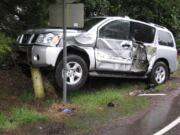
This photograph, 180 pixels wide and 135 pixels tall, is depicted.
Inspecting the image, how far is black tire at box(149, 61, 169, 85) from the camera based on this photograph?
576 inches

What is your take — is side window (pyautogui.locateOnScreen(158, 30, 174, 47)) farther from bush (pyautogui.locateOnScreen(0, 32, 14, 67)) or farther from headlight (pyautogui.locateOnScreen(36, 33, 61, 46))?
bush (pyautogui.locateOnScreen(0, 32, 14, 67))

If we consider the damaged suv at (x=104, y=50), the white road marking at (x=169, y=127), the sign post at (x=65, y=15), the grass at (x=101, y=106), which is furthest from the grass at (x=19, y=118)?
the white road marking at (x=169, y=127)

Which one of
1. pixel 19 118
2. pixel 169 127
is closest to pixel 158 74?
pixel 169 127

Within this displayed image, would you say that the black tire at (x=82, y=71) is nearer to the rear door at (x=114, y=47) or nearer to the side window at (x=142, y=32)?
the rear door at (x=114, y=47)

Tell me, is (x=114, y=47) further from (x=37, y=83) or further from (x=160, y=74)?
(x=160, y=74)

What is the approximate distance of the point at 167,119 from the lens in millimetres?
10469

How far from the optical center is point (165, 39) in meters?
15.0

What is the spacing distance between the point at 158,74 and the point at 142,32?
149 cm

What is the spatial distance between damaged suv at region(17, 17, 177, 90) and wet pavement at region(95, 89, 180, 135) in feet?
5.31

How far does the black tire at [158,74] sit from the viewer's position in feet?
48.0

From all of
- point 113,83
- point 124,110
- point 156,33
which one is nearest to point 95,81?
point 113,83

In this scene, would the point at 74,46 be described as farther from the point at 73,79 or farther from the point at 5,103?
the point at 5,103

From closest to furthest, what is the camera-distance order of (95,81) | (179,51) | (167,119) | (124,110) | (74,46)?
(167,119)
(124,110)
(74,46)
(95,81)
(179,51)

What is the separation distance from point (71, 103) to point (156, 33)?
398 cm
